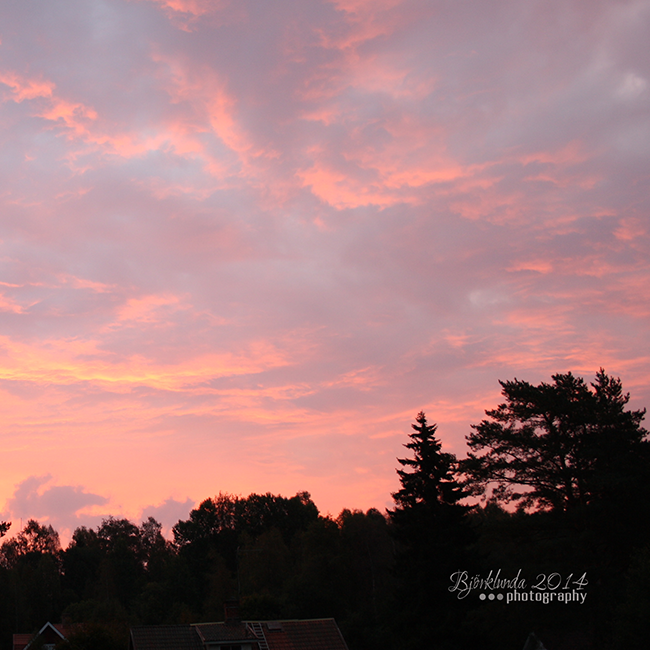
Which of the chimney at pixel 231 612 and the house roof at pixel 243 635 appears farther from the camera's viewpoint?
the chimney at pixel 231 612

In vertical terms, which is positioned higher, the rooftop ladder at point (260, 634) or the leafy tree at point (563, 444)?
the leafy tree at point (563, 444)

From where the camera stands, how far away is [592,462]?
150ft

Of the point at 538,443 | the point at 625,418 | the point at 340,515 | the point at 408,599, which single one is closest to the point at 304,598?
the point at 340,515

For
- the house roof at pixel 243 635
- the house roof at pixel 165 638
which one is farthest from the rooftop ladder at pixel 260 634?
the house roof at pixel 165 638

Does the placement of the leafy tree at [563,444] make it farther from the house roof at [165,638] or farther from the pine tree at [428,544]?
the house roof at [165,638]

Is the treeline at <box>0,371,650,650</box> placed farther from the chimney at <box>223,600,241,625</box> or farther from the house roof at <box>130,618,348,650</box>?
the chimney at <box>223,600,241,625</box>

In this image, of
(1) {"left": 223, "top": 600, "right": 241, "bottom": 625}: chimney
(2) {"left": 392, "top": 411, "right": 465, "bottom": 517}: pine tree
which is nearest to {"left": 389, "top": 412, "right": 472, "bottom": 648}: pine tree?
(2) {"left": 392, "top": 411, "right": 465, "bottom": 517}: pine tree

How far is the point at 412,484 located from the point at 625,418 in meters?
15.3

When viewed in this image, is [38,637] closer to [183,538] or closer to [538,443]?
[538,443]

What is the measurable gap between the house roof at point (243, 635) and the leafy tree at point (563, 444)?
1510 centimetres

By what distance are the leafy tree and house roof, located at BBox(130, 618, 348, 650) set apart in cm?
1510

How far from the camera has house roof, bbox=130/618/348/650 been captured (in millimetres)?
43188

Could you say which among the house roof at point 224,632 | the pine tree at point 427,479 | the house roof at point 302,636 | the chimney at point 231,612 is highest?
the pine tree at point 427,479

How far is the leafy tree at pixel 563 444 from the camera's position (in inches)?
1746
